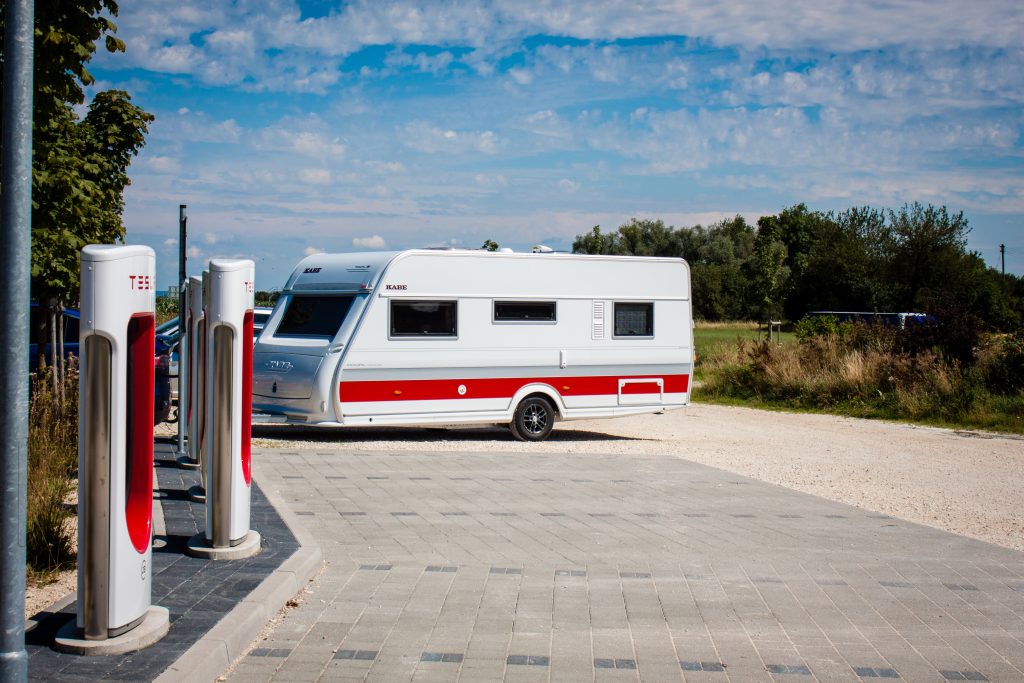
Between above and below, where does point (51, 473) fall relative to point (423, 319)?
below

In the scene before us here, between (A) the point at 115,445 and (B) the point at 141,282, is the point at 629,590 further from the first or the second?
(B) the point at 141,282

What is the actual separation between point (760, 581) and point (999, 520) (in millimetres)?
3978

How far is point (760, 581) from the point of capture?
23.7 ft

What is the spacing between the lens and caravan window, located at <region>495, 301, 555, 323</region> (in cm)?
1523

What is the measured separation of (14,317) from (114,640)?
6.09 feet

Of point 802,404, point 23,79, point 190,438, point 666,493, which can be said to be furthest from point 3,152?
point 802,404

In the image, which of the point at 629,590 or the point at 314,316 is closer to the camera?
the point at 629,590

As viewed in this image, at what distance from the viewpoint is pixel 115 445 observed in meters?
4.97

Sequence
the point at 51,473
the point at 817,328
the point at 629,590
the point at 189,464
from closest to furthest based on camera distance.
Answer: the point at 629,590
the point at 51,473
the point at 189,464
the point at 817,328

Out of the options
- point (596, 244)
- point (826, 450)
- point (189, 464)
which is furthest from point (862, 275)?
point (189, 464)

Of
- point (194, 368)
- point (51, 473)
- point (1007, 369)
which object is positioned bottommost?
point (51, 473)

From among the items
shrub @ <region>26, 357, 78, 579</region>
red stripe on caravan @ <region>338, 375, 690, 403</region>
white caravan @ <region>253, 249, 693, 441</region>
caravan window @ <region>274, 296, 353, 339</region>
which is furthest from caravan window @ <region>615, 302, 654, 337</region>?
shrub @ <region>26, 357, 78, 579</region>

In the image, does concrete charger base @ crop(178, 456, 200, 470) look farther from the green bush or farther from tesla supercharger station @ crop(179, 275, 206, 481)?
the green bush

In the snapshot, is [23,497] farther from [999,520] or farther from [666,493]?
[999,520]
